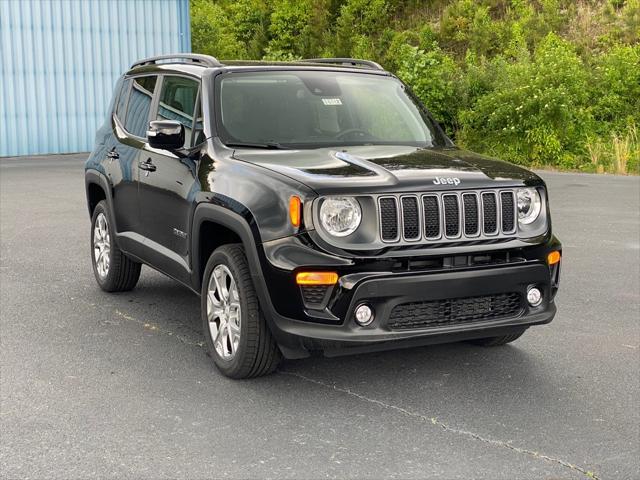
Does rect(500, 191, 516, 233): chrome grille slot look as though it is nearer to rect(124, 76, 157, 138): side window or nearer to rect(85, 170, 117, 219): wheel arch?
rect(124, 76, 157, 138): side window

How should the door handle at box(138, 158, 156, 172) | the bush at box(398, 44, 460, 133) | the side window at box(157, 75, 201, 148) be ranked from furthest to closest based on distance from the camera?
the bush at box(398, 44, 460, 133), the door handle at box(138, 158, 156, 172), the side window at box(157, 75, 201, 148)

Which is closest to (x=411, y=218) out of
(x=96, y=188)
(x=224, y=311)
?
(x=224, y=311)

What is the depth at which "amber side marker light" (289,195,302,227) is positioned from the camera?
15.4 feet

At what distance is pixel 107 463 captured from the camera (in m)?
4.10

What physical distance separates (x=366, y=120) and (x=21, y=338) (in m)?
2.76

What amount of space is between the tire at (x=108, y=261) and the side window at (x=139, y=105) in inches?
29.7

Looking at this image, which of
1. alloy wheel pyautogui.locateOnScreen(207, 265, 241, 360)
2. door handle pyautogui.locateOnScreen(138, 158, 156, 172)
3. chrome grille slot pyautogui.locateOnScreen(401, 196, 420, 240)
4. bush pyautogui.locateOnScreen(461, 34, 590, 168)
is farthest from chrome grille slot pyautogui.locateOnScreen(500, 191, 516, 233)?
bush pyautogui.locateOnScreen(461, 34, 590, 168)

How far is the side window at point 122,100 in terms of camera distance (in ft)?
24.3

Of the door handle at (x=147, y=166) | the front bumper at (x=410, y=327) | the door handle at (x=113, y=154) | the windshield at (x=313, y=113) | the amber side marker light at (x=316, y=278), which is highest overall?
the windshield at (x=313, y=113)

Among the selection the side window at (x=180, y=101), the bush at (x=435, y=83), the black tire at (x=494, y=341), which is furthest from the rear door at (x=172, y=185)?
the bush at (x=435, y=83)

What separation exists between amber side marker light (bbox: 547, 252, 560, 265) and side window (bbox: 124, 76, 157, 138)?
310 cm

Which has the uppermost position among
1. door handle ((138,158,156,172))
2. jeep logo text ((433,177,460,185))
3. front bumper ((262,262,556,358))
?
jeep logo text ((433,177,460,185))

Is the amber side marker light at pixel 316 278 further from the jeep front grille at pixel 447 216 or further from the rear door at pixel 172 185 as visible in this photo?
the rear door at pixel 172 185

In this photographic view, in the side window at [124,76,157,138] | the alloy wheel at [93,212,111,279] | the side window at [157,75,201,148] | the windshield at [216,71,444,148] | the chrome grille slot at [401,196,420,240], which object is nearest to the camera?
the chrome grille slot at [401,196,420,240]
